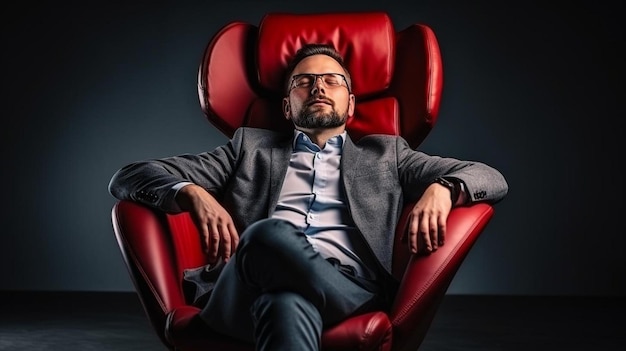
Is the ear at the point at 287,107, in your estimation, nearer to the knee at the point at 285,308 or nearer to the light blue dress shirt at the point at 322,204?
the light blue dress shirt at the point at 322,204

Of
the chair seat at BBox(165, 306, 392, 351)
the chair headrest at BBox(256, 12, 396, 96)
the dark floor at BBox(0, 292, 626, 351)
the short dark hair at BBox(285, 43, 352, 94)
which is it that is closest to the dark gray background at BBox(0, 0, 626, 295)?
the dark floor at BBox(0, 292, 626, 351)

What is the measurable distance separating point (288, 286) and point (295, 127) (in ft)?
2.84

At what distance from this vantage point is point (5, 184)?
4973 millimetres

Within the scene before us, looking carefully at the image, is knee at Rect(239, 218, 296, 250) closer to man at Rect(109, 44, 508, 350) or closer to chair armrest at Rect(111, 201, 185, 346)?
man at Rect(109, 44, 508, 350)

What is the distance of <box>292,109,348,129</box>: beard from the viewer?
248cm

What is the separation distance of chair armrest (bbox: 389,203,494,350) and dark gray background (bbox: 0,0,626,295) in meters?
2.90

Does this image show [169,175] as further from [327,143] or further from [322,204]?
[327,143]

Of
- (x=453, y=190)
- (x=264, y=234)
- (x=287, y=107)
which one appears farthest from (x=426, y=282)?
(x=287, y=107)

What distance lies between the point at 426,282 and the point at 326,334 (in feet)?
0.80

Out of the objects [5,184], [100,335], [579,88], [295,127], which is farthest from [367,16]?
[5,184]

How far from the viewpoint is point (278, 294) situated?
1.76 metres

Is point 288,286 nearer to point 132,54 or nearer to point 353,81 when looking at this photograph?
point 353,81

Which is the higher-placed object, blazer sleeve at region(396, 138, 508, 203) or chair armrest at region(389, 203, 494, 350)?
blazer sleeve at region(396, 138, 508, 203)

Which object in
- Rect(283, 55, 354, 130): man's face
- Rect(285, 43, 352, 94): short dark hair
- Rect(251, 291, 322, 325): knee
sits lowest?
Rect(251, 291, 322, 325): knee
